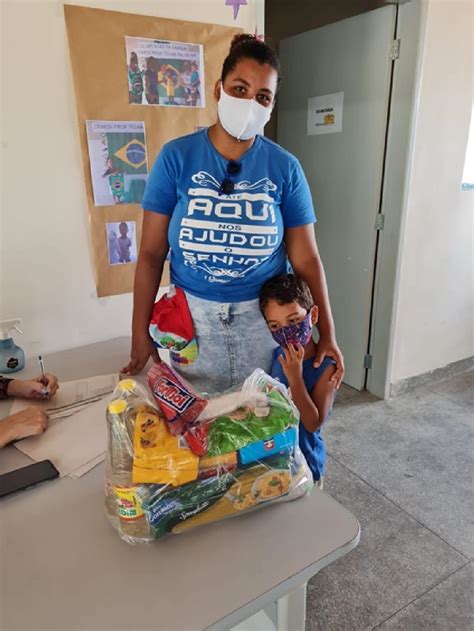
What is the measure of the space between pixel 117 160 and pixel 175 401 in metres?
1.16

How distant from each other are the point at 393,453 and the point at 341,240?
1266 millimetres

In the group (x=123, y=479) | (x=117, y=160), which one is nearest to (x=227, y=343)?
(x=123, y=479)

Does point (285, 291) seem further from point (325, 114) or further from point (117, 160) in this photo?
point (325, 114)

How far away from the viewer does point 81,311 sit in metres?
1.70

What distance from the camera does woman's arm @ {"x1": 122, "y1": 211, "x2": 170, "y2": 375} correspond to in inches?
45.8

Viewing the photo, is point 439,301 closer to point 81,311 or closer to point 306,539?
point 81,311

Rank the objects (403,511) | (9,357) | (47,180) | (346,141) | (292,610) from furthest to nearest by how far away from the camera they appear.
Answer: (346,141) → (403,511) → (47,180) → (9,357) → (292,610)

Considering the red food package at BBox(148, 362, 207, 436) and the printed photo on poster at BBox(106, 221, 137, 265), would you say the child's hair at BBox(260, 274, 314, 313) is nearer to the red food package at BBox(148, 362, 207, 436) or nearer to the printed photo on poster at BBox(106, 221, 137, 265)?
the red food package at BBox(148, 362, 207, 436)

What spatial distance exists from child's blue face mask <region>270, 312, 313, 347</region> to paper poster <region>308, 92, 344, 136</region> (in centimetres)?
188

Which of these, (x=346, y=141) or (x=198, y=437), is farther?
(x=346, y=141)

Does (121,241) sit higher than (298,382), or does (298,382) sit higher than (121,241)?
(121,241)

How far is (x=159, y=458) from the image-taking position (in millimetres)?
681

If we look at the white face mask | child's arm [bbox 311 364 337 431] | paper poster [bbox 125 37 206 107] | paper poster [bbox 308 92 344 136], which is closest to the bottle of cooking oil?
child's arm [bbox 311 364 337 431]

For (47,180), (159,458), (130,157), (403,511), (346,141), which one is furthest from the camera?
(346,141)
